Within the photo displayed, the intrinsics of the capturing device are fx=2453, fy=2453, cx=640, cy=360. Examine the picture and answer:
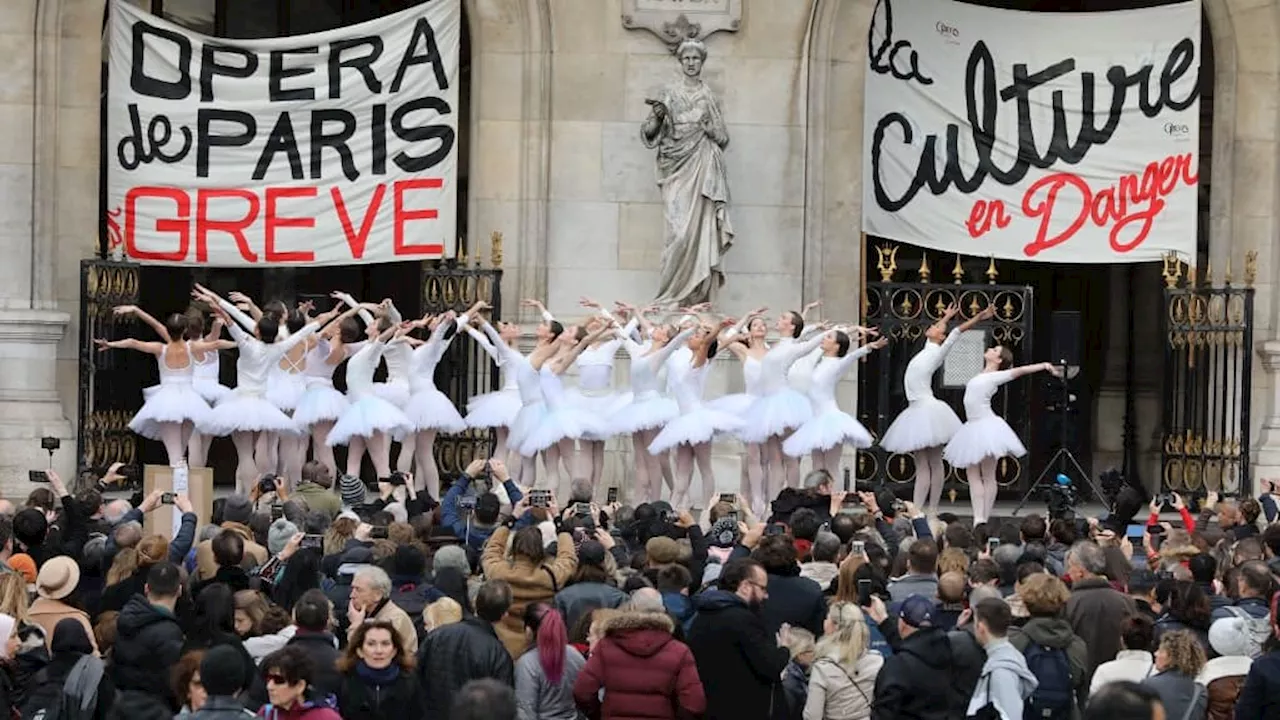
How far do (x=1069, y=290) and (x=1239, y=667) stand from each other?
18585 millimetres

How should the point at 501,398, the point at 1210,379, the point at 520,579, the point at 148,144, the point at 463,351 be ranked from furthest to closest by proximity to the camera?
the point at 1210,379 → the point at 148,144 → the point at 463,351 → the point at 501,398 → the point at 520,579

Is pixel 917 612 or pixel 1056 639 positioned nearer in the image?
pixel 917 612

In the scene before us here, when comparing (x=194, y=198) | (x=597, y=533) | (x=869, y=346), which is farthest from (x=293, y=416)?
(x=597, y=533)

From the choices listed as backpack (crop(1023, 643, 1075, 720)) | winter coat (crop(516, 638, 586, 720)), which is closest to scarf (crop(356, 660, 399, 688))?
winter coat (crop(516, 638, 586, 720))

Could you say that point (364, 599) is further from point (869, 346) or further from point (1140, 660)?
A: point (869, 346)

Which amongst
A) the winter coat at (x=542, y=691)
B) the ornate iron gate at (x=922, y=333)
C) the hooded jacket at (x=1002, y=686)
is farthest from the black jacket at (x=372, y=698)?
the ornate iron gate at (x=922, y=333)

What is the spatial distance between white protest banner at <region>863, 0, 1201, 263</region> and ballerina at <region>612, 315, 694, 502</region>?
4.42 m

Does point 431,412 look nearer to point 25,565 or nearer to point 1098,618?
point 25,565

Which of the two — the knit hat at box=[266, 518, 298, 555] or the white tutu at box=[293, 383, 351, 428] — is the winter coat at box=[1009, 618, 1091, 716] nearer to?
the knit hat at box=[266, 518, 298, 555]

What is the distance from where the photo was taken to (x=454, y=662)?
9.98 m

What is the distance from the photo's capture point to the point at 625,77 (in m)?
23.4

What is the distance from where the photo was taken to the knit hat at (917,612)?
10.1 metres

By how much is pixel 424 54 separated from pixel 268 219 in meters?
2.24

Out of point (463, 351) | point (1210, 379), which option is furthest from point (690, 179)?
point (1210, 379)
